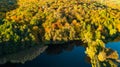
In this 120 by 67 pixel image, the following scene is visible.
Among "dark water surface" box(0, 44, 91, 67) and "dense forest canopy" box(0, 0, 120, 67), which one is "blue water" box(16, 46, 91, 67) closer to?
"dark water surface" box(0, 44, 91, 67)

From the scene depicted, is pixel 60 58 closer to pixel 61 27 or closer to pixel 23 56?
pixel 23 56

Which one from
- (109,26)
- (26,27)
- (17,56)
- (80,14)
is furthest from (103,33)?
(17,56)

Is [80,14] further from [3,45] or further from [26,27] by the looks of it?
[3,45]

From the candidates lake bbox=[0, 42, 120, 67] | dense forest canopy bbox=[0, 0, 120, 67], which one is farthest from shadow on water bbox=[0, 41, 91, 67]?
dense forest canopy bbox=[0, 0, 120, 67]

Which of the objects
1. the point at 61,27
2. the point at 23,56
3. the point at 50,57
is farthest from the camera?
the point at 61,27

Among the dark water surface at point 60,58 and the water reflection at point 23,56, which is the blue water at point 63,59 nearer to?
the dark water surface at point 60,58

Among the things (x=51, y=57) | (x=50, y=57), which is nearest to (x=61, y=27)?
(x=51, y=57)

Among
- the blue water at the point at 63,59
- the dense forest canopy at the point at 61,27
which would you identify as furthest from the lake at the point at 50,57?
the dense forest canopy at the point at 61,27
